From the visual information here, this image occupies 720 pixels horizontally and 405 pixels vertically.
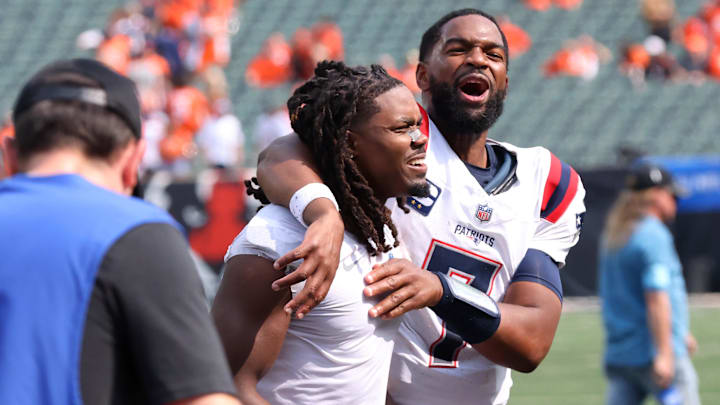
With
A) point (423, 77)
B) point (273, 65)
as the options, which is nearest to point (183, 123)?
point (273, 65)

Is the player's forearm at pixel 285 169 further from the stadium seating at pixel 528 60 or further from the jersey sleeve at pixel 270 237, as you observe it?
the stadium seating at pixel 528 60

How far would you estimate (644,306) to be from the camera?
18.9ft

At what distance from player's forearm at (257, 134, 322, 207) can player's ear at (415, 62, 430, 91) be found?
686 mm

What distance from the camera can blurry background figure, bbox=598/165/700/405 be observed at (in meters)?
5.56

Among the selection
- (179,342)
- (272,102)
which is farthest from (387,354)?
(272,102)

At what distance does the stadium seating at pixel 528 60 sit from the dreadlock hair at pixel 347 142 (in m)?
11.1

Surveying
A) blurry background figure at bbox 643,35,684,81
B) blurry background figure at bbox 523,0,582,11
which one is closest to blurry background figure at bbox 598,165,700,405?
blurry background figure at bbox 643,35,684,81

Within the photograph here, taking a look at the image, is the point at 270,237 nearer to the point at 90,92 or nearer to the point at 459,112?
the point at 90,92

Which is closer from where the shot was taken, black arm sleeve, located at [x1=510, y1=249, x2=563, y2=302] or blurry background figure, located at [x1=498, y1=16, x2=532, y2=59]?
black arm sleeve, located at [x1=510, y1=249, x2=563, y2=302]

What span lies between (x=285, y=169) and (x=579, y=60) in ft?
44.8

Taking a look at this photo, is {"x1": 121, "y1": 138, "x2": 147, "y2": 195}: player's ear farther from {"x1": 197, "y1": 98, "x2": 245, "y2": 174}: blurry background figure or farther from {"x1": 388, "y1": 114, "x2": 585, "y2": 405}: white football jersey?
{"x1": 197, "y1": 98, "x2": 245, "y2": 174}: blurry background figure

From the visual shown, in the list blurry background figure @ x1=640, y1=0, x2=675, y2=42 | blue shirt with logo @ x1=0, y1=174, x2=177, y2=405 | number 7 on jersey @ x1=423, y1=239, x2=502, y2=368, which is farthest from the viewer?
blurry background figure @ x1=640, y1=0, x2=675, y2=42

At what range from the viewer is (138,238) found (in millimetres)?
1713

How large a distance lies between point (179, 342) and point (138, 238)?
0.61ft
